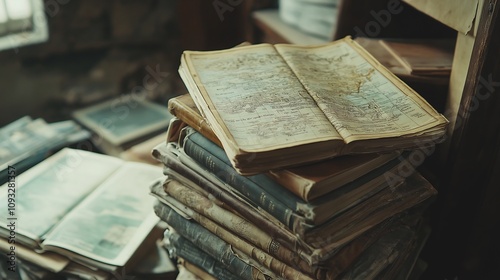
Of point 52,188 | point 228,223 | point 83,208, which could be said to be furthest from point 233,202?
point 52,188

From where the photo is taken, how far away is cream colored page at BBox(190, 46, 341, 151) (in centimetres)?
75

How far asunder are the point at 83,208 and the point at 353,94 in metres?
0.63

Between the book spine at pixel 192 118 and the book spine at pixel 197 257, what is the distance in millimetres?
250

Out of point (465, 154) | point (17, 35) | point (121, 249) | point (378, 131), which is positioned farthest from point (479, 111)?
point (17, 35)

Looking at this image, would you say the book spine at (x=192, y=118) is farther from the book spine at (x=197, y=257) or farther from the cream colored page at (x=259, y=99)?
the book spine at (x=197, y=257)

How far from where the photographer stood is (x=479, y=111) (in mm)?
855

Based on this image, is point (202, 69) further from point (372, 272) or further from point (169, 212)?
point (372, 272)

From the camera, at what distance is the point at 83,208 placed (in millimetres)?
1104

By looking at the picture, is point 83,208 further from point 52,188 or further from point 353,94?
point 353,94

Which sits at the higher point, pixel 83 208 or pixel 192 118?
pixel 192 118

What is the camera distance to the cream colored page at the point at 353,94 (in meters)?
0.80

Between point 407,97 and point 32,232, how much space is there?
2.55 feet

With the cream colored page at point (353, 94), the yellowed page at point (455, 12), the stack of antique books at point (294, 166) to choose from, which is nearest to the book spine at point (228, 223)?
the stack of antique books at point (294, 166)

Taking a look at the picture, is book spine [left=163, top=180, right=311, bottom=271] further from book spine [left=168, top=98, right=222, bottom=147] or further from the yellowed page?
the yellowed page
